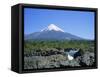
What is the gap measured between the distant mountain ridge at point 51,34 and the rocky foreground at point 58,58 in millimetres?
125

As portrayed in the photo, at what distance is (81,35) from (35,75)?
0.68m

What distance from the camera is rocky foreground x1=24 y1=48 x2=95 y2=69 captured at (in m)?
3.11

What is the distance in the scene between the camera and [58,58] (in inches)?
127

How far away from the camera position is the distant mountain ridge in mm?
3129

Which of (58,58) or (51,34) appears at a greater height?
(51,34)

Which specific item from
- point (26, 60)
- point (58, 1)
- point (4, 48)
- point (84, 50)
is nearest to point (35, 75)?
point (26, 60)

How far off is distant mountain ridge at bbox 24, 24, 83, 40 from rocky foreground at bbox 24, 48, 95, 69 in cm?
12

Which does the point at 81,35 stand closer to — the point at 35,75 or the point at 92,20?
the point at 92,20

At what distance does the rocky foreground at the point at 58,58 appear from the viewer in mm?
3107

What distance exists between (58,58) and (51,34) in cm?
26

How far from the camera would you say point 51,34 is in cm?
322

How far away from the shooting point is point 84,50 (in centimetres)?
339

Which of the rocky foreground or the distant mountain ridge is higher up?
the distant mountain ridge

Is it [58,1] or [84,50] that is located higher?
[58,1]
